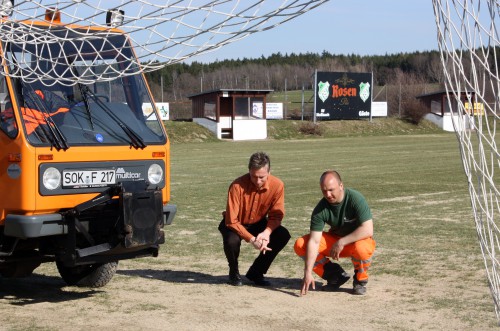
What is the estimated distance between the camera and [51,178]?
303 inches

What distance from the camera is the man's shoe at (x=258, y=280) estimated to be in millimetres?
8922

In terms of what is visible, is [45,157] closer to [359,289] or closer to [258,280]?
[258,280]

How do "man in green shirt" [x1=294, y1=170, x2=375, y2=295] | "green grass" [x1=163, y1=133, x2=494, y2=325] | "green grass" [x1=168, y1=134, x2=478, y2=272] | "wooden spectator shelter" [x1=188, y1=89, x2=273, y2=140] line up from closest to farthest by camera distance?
"man in green shirt" [x1=294, y1=170, x2=375, y2=295] → "green grass" [x1=163, y1=133, x2=494, y2=325] → "green grass" [x1=168, y1=134, x2=478, y2=272] → "wooden spectator shelter" [x1=188, y1=89, x2=273, y2=140]

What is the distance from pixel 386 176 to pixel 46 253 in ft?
52.8

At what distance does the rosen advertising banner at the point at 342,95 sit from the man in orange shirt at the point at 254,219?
183 feet

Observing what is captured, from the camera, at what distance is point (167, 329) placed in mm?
7191

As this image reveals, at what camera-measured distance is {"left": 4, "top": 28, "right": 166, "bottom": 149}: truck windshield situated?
786cm

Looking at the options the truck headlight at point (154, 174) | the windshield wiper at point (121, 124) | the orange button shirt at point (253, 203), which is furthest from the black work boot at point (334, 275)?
the windshield wiper at point (121, 124)

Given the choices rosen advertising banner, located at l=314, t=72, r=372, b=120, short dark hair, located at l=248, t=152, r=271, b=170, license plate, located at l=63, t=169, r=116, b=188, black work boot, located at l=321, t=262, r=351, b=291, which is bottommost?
black work boot, located at l=321, t=262, r=351, b=291

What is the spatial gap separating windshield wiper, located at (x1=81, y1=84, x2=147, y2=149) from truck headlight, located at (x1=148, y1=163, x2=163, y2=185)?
0.23 meters

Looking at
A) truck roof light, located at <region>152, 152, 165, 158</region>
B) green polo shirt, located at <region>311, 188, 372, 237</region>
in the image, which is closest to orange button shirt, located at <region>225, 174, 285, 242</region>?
green polo shirt, located at <region>311, 188, 372, 237</region>

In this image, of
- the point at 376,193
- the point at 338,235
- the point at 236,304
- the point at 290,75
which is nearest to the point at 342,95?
the point at 290,75

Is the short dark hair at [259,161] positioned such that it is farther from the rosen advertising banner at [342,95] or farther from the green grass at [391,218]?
the rosen advertising banner at [342,95]

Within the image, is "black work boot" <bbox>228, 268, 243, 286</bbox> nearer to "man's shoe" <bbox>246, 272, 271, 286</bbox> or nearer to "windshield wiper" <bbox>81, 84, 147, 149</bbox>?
"man's shoe" <bbox>246, 272, 271, 286</bbox>
